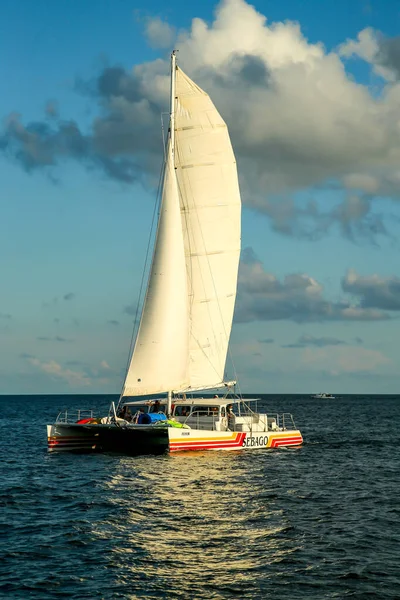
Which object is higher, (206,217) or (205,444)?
(206,217)

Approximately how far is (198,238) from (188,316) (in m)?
6.77

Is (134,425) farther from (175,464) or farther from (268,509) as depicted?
(268,509)

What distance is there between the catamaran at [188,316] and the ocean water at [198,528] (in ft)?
6.51

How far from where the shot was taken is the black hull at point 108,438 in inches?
1754

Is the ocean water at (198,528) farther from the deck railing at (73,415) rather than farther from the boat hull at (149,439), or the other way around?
the deck railing at (73,415)

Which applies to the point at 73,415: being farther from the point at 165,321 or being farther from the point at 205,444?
the point at 205,444

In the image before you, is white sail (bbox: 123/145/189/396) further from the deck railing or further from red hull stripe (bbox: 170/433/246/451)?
the deck railing

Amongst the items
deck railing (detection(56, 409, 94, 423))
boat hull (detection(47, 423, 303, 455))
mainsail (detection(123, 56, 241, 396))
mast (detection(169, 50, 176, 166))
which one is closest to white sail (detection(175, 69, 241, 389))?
mainsail (detection(123, 56, 241, 396))

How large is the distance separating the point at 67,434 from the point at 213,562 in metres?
28.6

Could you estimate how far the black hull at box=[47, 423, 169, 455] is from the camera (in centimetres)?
4456

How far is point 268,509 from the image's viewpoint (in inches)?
1255

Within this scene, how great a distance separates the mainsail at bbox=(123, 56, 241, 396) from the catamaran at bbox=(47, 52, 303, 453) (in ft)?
0.22

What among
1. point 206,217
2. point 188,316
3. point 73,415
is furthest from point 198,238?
point 73,415

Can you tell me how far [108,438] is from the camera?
47625mm
